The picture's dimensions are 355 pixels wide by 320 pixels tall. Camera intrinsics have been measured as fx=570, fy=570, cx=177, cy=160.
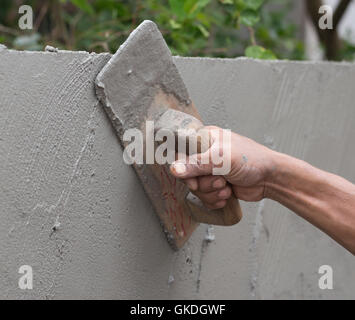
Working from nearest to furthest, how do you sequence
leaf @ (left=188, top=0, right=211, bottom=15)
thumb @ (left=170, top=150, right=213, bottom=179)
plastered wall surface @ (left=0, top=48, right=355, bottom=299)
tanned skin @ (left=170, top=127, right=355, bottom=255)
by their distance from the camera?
1. plastered wall surface @ (left=0, top=48, right=355, bottom=299)
2. thumb @ (left=170, top=150, right=213, bottom=179)
3. tanned skin @ (left=170, top=127, right=355, bottom=255)
4. leaf @ (left=188, top=0, right=211, bottom=15)

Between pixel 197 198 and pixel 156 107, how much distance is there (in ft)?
1.05

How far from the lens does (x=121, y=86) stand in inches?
61.9

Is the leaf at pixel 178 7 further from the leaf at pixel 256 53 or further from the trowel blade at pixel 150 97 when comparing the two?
the trowel blade at pixel 150 97

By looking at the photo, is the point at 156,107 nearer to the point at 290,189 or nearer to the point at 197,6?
the point at 290,189

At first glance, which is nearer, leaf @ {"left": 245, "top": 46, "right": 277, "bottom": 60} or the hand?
the hand

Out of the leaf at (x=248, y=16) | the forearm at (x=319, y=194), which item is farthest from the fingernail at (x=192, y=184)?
the leaf at (x=248, y=16)

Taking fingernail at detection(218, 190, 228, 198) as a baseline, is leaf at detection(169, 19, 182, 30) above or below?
above

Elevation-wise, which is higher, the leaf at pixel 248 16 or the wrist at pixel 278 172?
the leaf at pixel 248 16

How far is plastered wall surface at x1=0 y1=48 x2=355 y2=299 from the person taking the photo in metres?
1.35

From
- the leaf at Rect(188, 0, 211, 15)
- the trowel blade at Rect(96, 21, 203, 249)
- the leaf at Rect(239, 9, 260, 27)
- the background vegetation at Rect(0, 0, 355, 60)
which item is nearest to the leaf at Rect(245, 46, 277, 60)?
the background vegetation at Rect(0, 0, 355, 60)

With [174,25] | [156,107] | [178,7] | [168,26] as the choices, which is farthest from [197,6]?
[156,107]

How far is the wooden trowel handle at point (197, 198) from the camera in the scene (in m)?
1.59

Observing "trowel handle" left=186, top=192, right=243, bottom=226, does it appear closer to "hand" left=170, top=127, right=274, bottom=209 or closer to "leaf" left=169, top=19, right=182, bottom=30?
"hand" left=170, top=127, right=274, bottom=209

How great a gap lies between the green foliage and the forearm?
0.82m
